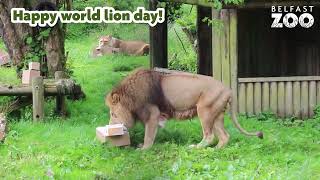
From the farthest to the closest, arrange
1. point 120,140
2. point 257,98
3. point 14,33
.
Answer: point 14,33, point 257,98, point 120,140

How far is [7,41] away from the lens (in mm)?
13172

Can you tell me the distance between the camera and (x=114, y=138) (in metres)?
9.03

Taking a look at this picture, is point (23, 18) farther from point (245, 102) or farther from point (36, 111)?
point (245, 102)

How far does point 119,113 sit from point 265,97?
352cm

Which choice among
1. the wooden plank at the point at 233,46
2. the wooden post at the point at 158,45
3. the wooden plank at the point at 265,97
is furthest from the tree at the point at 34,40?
the wooden plank at the point at 265,97

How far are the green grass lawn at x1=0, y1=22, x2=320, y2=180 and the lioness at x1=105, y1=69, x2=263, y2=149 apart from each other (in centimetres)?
30

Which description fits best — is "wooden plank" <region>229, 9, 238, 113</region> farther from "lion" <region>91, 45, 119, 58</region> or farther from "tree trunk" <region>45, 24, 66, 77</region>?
"lion" <region>91, 45, 119, 58</region>

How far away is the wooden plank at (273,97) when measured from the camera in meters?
12.1

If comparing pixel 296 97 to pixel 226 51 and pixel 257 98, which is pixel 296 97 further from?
pixel 226 51

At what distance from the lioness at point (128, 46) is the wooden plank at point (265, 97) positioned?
10.6 metres

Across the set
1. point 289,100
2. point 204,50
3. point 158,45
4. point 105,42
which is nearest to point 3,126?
point 289,100

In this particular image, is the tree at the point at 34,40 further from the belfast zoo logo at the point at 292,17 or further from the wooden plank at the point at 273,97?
the belfast zoo logo at the point at 292,17

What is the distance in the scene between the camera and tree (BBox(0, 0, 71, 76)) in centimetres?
1285

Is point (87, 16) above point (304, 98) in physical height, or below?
above
